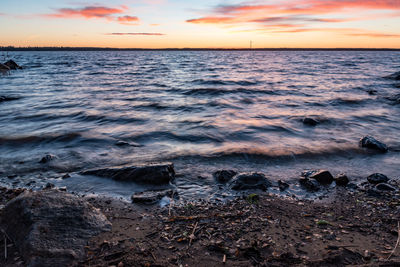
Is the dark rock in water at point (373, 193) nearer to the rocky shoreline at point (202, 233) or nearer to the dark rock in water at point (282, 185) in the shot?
the rocky shoreline at point (202, 233)

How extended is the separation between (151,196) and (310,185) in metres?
2.87

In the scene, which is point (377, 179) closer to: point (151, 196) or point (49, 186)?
point (151, 196)

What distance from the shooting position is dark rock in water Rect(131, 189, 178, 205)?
4.34 m

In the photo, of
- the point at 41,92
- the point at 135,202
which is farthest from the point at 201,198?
the point at 41,92

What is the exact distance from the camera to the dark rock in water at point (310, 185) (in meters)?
4.91

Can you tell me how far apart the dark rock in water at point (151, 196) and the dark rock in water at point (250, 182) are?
112cm

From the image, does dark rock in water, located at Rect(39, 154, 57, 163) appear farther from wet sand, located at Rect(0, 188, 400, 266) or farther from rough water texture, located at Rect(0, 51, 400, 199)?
wet sand, located at Rect(0, 188, 400, 266)

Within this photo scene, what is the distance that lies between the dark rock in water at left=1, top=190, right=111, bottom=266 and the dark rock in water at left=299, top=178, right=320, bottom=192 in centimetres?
347

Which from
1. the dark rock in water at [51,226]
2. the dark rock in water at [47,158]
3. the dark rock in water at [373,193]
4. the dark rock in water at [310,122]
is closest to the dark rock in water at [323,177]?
the dark rock in water at [373,193]

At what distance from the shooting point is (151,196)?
4.43m

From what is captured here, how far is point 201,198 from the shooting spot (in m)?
4.57

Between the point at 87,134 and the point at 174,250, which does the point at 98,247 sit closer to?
the point at 174,250

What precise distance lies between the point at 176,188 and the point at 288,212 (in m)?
1.99

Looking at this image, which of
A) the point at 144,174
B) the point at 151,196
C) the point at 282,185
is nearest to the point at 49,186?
the point at 144,174
